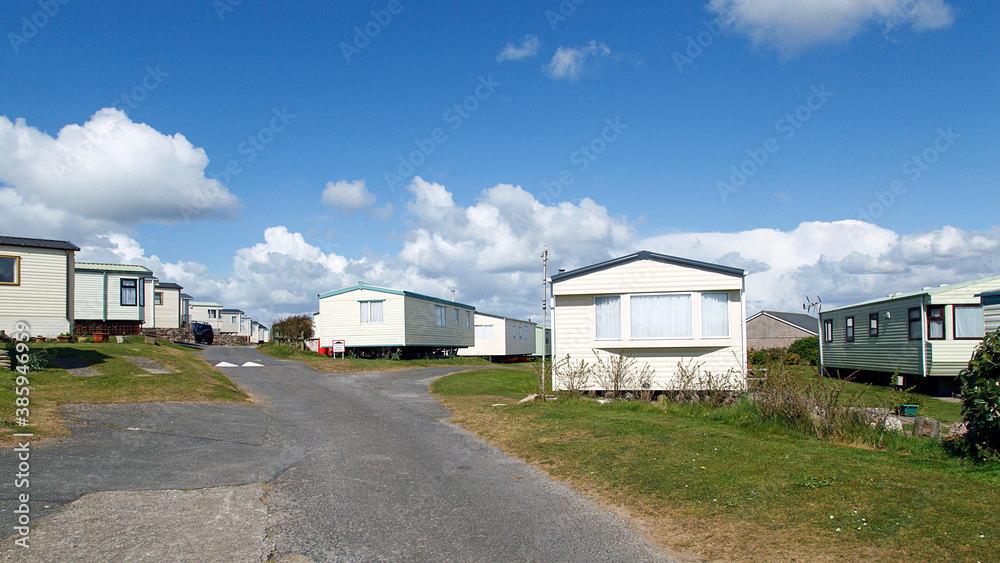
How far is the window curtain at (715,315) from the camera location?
49.4 feet

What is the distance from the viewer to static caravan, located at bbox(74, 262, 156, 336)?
29.3 meters

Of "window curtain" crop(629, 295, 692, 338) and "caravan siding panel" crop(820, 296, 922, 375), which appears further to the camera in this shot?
"caravan siding panel" crop(820, 296, 922, 375)

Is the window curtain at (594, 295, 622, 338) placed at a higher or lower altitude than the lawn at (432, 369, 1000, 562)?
higher

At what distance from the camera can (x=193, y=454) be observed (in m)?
8.20

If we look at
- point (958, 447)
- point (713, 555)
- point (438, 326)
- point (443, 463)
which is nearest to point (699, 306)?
point (958, 447)

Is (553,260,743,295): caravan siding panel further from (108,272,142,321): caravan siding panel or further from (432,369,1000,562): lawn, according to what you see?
(108,272,142,321): caravan siding panel

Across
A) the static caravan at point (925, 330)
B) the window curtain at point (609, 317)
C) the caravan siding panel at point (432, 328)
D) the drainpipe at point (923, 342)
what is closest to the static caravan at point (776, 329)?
the static caravan at point (925, 330)

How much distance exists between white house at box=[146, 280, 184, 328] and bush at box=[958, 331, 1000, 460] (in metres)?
38.0

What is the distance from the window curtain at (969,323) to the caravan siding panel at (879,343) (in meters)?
1.14

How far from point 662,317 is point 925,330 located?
10.2m

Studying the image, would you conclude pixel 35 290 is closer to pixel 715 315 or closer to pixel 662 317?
pixel 662 317

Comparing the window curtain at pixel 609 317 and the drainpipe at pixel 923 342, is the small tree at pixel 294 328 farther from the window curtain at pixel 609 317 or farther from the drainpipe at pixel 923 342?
the drainpipe at pixel 923 342

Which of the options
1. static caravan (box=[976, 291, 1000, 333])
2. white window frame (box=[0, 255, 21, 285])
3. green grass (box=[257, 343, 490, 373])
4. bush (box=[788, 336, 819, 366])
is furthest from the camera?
bush (box=[788, 336, 819, 366])

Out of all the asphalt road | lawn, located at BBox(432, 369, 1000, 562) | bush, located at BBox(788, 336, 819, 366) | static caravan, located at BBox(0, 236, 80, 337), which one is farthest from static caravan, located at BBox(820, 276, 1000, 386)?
static caravan, located at BBox(0, 236, 80, 337)
